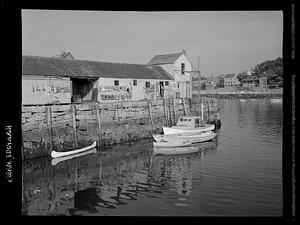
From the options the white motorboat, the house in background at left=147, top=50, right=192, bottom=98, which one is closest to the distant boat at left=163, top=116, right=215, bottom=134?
the white motorboat

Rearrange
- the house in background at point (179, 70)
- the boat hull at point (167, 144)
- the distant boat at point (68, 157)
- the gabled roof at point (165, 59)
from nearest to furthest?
1. the distant boat at point (68, 157)
2. the boat hull at point (167, 144)
3. the house in background at point (179, 70)
4. the gabled roof at point (165, 59)

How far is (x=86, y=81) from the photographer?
25.0 m

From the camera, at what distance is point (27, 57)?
22781 millimetres

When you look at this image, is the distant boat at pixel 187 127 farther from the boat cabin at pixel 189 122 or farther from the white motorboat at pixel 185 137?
the white motorboat at pixel 185 137

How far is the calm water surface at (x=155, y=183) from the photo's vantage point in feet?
30.5

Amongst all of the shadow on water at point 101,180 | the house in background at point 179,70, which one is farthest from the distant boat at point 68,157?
the house in background at point 179,70

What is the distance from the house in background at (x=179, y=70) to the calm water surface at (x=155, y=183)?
1309 cm

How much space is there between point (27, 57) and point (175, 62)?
1569cm

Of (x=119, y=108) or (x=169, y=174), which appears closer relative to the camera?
(x=169, y=174)

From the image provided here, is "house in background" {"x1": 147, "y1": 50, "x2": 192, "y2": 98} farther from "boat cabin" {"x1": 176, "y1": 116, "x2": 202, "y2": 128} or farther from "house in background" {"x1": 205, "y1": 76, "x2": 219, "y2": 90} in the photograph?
"house in background" {"x1": 205, "y1": 76, "x2": 219, "y2": 90}

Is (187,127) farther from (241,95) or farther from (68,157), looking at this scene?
(241,95)

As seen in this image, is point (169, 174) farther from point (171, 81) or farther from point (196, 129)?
point (171, 81)

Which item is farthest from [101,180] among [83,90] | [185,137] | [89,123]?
[83,90]
